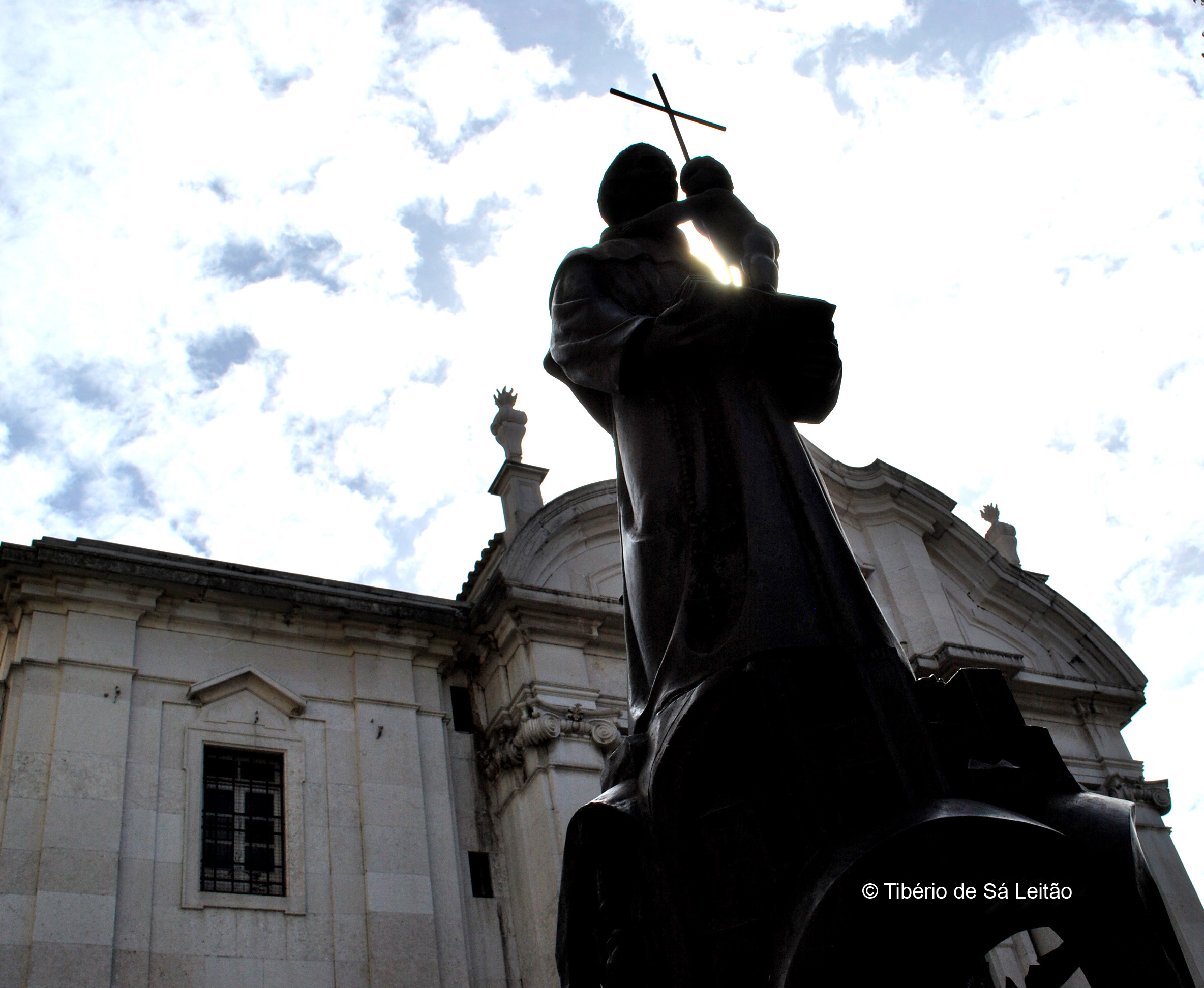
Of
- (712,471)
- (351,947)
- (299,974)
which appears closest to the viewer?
(712,471)

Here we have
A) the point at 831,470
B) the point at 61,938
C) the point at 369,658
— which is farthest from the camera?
the point at 831,470

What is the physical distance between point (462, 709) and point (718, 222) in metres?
10.9

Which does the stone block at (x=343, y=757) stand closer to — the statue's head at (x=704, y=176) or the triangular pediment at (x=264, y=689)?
the triangular pediment at (x=264, y=689)

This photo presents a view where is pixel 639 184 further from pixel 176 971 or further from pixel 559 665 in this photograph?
pixel 559 665

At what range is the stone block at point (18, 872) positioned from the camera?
1004cm

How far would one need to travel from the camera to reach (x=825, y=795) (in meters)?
2.58

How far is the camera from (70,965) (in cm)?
983

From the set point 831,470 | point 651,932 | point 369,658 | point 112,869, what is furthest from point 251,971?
point 831,470

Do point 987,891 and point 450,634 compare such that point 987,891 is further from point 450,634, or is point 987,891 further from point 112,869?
point 450,634

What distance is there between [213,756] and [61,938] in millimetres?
2465

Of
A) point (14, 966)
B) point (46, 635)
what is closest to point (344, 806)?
point (14, 966)

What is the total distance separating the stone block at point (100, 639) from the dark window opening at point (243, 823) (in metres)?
1.36

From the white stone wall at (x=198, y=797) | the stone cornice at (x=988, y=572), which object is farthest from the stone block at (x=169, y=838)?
the stone cornice at (x=988, y=572)

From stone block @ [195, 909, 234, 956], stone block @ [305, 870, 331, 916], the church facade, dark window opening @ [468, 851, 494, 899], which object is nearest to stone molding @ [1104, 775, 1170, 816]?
the church facade
